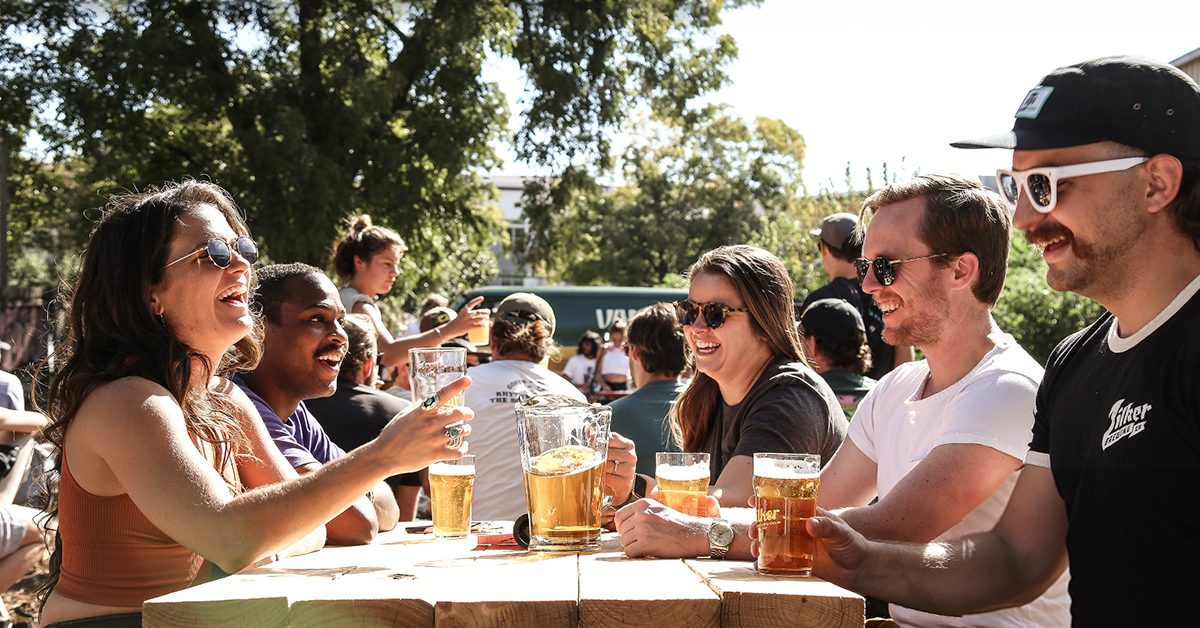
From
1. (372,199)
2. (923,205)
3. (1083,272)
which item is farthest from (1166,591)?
(372,199)

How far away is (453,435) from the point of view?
231 centimetres

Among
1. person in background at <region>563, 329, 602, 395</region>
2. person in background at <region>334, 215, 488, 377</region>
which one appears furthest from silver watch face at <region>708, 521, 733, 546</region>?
person in background at <region>563, 329, 602, 395</region>

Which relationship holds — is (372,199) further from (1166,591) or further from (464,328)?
(1166,591)

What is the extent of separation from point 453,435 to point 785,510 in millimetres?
698

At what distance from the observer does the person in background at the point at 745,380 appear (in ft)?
11.2

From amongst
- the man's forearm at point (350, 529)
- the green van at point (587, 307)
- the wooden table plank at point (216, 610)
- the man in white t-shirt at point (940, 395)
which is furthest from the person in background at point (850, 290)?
the green van at point (587, 307)

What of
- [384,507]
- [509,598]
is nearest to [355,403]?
[384,507]

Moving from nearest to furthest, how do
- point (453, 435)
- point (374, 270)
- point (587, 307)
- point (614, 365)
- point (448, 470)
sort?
1. point (453, 435)
2. point (448, 470)
3. point (374, 270)
4. point (614, 365)
5. point (587, 307)

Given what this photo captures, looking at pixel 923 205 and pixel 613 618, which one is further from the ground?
pixel 923 205

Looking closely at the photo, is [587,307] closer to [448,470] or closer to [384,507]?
[384,507]

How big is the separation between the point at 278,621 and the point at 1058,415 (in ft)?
5.26

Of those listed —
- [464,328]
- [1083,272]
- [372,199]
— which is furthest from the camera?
[372,199]

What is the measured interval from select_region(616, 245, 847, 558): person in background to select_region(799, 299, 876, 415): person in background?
57.1 inches

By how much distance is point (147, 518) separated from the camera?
7.84 ft
